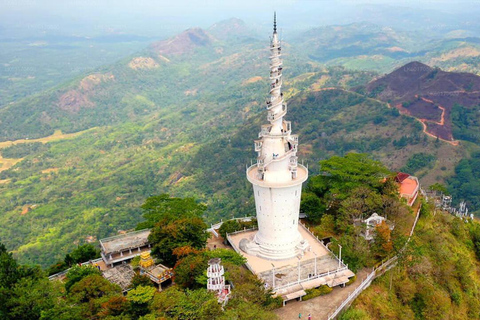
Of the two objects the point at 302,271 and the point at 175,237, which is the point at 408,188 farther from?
the point at 175,237

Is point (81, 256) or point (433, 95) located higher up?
point (81, 256)

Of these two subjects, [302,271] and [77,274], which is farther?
[302,271]

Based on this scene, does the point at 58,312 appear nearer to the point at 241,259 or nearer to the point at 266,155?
the point at 241,259

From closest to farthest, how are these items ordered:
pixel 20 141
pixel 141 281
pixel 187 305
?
pixel 187 305
pixel 141 281
pixel 20 141

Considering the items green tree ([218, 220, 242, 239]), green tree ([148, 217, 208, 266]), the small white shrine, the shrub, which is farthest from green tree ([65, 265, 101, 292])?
the shrub

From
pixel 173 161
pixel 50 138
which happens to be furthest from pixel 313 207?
pixel 50 138

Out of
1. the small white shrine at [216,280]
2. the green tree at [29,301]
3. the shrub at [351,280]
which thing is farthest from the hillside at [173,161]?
the green tree at [29,301]

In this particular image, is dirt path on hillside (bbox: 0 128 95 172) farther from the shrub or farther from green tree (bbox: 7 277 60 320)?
the shrub
